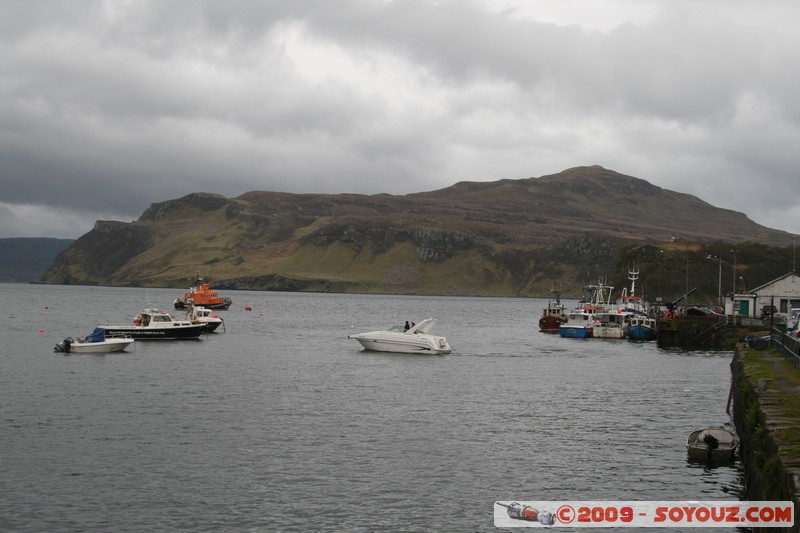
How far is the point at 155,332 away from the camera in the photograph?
93.1 meters

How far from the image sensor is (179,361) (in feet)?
239

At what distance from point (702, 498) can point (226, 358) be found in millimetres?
55168

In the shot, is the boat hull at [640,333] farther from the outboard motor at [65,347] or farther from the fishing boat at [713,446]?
the fishing boat at [713,446]

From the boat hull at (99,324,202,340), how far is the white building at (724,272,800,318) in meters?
65.6

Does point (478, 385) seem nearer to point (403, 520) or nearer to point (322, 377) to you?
point (322, 377)

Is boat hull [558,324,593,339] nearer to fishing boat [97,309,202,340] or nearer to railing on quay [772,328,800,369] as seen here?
fishing boat [97,309,202,340]

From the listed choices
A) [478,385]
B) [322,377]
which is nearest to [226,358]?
[322,377]

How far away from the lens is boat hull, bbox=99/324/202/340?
89.6 metres

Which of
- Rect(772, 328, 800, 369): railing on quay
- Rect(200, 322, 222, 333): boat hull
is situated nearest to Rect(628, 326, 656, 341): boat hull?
Rect(772, 328, 800, 369): railing on quay

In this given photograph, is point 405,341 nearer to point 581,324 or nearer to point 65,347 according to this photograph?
point 65,347

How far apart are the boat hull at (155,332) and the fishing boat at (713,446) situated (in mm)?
67267

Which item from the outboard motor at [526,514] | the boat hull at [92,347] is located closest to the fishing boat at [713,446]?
the outboard motor at [526,514]

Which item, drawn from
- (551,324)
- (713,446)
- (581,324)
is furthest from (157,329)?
(713,446)

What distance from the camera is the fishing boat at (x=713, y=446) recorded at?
35156mm
